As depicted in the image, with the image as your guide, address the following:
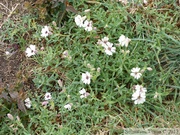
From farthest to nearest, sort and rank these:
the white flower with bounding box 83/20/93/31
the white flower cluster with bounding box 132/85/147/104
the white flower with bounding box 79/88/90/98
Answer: the white flower with bounding box 83/20/93/31, the white flower with bounding box 79/88/90/98, the white flower cluster with bounding box 132/85/147/104

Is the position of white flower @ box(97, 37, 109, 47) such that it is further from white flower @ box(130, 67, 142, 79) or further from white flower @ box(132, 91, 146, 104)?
white flower @ box(132, 91, 146, 104)

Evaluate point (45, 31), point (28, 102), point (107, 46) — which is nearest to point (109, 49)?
point (107, 46)

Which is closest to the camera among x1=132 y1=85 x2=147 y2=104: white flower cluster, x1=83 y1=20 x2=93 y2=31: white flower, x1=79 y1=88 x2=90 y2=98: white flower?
x1=132 y1=85 x2=147 y2=104: white flower cluster

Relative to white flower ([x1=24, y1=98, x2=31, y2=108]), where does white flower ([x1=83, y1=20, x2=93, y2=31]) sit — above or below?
above

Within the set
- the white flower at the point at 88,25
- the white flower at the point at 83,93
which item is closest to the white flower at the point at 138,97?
the white flower at the point at 83,93

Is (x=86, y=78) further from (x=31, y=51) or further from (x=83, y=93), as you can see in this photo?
(x=31, y=51)

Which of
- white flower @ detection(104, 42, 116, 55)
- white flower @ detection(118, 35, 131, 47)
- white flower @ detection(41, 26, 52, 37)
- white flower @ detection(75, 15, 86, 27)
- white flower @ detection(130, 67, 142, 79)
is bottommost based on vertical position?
white flower @ detection(130, 67, 142, 79)

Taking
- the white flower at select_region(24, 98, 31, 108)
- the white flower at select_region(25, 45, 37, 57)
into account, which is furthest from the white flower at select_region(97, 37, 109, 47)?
the white flower at select_region(24, 98, 31, 108)

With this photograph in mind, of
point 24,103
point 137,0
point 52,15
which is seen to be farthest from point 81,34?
point 24,103
